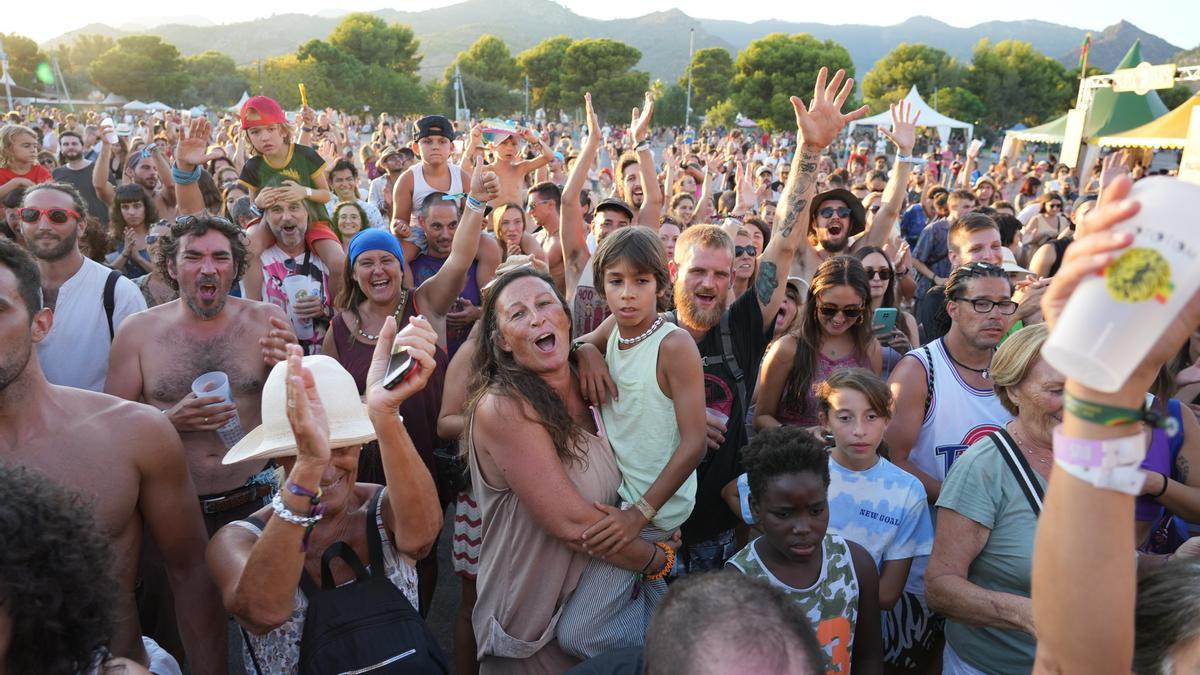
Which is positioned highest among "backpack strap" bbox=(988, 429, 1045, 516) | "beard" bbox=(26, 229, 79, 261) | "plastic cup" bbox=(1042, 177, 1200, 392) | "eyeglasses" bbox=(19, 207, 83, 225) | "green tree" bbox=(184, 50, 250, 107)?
"plastic cup" bbox=(1042, 177, 1200, 392)

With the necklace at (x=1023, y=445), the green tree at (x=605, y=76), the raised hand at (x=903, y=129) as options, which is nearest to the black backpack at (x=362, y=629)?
the necklace at (x=1023, y=445)

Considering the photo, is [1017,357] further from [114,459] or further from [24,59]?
[24,59]

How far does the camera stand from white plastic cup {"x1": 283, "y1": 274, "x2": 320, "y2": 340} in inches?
182

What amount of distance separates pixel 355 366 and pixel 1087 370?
3423 millimetres

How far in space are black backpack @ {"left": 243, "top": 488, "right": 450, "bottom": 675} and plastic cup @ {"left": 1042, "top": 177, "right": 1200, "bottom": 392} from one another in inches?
71.2

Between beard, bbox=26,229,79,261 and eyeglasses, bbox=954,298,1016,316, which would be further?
beard, bbox=26,229,79,261

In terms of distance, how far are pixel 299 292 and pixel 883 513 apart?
3.76 metres

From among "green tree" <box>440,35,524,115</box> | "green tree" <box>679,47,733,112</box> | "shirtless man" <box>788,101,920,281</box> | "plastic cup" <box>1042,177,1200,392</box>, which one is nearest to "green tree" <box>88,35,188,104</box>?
"green tree" <box>440,35,524,115</box>

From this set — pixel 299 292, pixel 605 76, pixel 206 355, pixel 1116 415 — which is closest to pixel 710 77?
pixel 605 76

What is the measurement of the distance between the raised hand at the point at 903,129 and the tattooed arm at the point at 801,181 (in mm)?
1841

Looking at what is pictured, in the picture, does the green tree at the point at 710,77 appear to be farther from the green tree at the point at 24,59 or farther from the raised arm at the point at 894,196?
the raised arm at the point at 894,196

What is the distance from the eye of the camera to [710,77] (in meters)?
73.5

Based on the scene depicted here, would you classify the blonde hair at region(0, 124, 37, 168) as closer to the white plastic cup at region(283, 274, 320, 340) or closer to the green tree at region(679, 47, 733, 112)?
the white plastic cup at region(283, 274, 320, 340)

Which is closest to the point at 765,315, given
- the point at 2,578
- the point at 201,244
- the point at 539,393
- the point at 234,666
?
the point at 539,393
